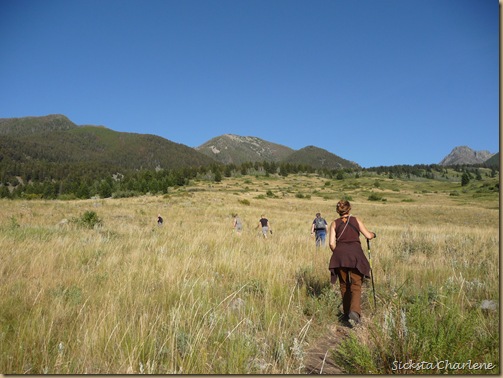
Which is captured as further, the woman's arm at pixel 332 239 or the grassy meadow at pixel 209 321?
the woman's arm at pixel 332 239

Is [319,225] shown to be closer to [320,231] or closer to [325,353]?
[320,231]

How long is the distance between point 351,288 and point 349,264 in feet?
1.05

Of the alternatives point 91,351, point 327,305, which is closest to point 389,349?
point 327,305

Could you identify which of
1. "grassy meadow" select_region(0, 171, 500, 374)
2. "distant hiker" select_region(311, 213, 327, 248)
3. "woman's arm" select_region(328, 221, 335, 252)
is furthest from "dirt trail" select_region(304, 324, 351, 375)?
"distant hiker" select_region(311, 213, 327, 248)

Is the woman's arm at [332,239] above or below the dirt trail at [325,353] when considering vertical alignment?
above

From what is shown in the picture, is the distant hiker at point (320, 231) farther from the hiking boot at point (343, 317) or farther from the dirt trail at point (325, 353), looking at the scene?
the dirt trail at point (325, 353)

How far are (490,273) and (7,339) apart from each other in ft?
23.0

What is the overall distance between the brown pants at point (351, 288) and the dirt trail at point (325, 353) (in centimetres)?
35

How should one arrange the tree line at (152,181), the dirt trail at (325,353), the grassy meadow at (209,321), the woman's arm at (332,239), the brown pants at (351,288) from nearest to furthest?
the grassy meadow at (209,321) → the dirt trail at (325,353) → the brown pants at (351,288) → the woman's arm at (332,239) → the tree line at (152,181)

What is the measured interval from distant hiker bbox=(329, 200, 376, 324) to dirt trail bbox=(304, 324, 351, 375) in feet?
→ 1.21

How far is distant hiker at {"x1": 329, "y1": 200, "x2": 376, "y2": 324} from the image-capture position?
404cm

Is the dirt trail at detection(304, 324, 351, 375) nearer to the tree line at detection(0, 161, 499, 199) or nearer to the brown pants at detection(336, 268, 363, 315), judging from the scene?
the brown pants at detection(336, 268, 363, 315)

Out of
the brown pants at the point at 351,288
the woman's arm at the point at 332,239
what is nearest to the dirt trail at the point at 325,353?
the brown pants at the point at 351,288

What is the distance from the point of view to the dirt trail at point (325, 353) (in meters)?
2.75
